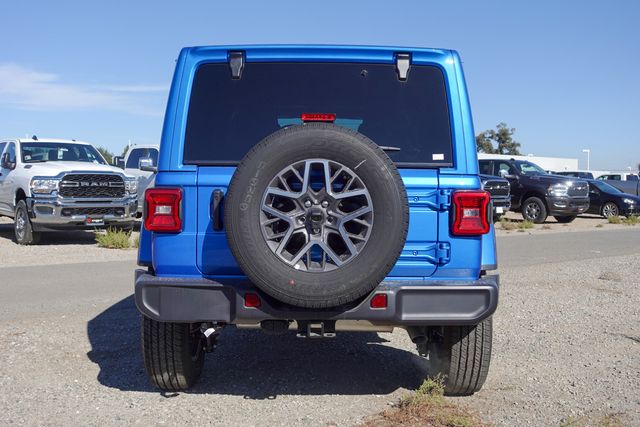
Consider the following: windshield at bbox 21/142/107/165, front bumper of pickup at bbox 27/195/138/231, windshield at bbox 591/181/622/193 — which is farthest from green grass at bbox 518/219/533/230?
windshield at bbox 21/142/107/165

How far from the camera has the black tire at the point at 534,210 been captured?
67.3ft

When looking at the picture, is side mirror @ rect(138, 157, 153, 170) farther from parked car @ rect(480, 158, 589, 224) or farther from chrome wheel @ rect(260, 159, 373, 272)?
parked car @ rect(480, 158, 589, 224)

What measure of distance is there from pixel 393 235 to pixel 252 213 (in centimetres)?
76

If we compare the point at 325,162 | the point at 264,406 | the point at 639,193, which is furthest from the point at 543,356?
the point at 639,193

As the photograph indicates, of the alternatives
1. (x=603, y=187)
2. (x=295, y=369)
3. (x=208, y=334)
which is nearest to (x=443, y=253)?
(x=208, y=334)

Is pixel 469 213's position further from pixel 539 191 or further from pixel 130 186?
pixel 539 191

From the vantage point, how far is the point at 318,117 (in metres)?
4.17

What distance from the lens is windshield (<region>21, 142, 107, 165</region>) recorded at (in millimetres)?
13945

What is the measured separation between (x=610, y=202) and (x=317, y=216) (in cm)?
2290

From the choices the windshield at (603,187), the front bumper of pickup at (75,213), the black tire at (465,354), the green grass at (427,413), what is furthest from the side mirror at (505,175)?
the green grass at (427,413)

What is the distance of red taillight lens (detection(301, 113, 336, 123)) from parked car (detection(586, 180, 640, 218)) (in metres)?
22.0

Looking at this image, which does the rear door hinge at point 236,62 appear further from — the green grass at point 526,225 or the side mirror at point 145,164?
the green grass at point 526,225

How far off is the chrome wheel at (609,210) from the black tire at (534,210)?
487 cm

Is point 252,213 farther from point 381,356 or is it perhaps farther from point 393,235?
point 381,356
